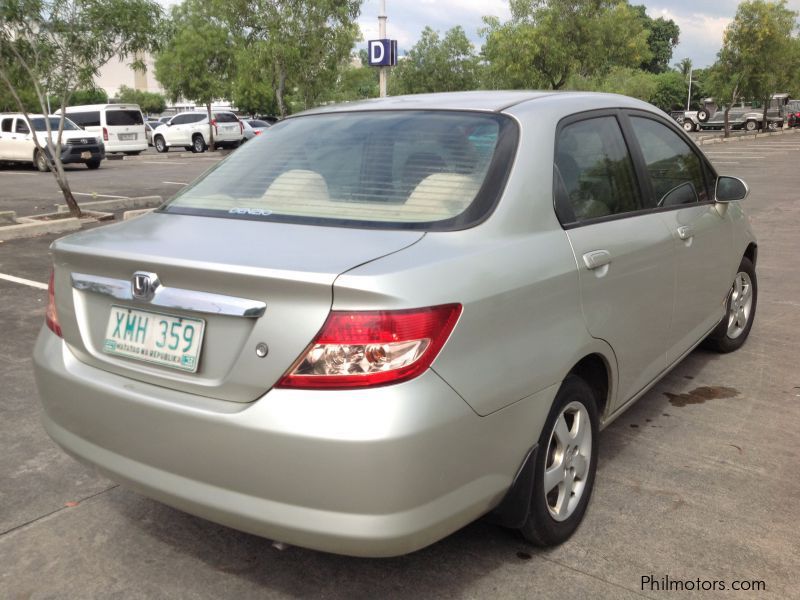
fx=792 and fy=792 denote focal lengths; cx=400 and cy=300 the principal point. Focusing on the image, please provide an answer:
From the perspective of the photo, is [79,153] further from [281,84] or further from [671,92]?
[671,92]

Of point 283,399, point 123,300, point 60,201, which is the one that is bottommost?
point 60,201

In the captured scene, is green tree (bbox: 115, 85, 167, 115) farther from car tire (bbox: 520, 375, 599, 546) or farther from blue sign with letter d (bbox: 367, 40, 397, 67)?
car tire (bbox: 520, 375, 599, 546)

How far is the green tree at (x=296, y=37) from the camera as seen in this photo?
23141 millimetres

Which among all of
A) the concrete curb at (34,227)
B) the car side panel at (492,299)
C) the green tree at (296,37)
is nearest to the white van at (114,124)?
the green tree at (296,37)

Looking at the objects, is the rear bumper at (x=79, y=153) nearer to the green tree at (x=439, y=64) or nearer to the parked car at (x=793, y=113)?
the green tree at (x=439, y=64)

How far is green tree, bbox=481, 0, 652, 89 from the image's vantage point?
25188 millimetres

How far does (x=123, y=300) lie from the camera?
2.53 meters

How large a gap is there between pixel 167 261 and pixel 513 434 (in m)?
1.20

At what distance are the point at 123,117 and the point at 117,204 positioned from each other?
55.4 feet

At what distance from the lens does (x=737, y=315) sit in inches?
207

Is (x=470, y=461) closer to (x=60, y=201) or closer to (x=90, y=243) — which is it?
(x=90, y=243)

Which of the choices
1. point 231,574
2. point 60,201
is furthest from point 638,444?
point 60,201

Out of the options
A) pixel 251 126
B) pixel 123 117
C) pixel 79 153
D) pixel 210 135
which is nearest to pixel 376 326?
pixel 79 153

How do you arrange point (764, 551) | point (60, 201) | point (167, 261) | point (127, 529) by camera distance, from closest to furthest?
point (167, 261)
point (764, 551)
point (127, 529)
point (60, 201)
